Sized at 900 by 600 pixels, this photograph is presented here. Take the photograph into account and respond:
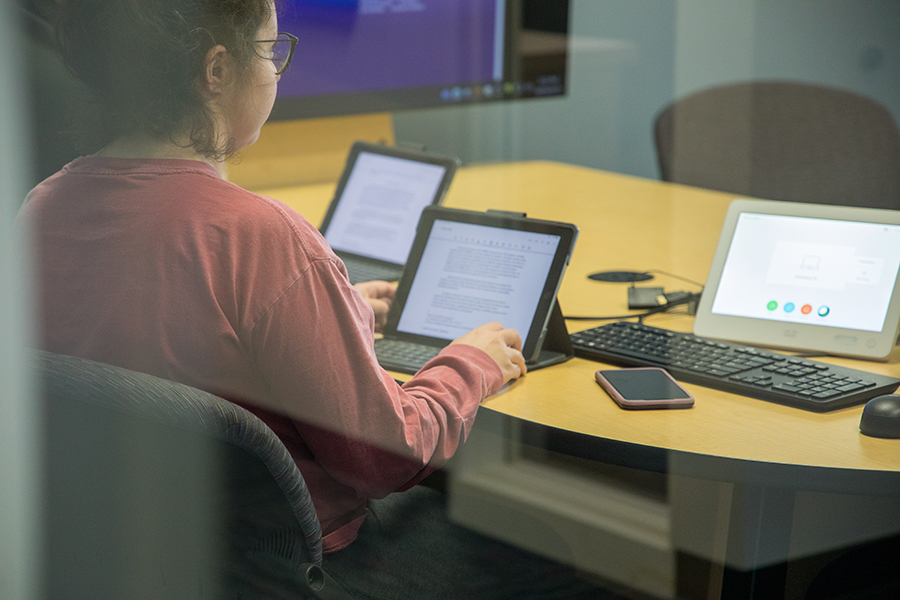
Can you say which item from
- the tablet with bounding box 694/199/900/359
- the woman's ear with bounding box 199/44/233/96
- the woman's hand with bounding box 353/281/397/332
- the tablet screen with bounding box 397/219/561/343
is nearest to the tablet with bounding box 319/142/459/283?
the woman's hand with bounding box 353/281/397/332

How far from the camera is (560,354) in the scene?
1.05 metres

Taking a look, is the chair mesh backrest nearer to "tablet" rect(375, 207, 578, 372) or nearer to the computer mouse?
"tablet" rect(375, 207, 578, 372)

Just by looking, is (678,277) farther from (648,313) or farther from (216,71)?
(216,71)

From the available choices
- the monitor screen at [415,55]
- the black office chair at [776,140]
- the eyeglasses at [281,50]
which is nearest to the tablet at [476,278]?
the eyeglasses at [281,50]

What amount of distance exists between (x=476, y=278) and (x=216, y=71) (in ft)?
1.35

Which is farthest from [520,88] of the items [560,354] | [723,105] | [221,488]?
[221,488]

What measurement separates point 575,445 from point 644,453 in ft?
0.23

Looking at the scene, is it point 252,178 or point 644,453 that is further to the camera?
point 252,178

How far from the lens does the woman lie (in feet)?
2.37

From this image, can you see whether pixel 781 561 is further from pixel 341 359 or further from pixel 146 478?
pixel 146 478

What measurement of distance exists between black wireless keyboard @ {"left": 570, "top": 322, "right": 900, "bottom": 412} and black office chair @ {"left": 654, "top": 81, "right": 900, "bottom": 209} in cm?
111

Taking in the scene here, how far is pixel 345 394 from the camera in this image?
76cm

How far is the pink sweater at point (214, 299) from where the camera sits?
0.72 meters

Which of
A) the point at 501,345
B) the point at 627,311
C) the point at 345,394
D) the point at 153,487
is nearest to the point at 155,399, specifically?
the point at 153,487
